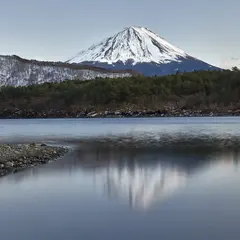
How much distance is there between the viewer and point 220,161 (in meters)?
23.3

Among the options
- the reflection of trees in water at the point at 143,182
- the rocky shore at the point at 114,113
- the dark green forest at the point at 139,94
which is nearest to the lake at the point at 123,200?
the reflection of trees in water at the point at 143,182

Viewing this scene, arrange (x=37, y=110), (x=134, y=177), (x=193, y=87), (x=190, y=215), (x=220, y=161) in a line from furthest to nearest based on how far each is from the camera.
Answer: (x=37, y=110) → (x=193, y=87) → (x=220, y=161) → (x=134, y=177) → (x=190, y=215)

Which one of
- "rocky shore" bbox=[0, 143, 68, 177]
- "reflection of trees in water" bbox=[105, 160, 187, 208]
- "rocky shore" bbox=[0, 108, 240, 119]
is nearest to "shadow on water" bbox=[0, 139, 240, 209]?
"reflection of trees in water" bbox=[105, 160, 187, 208]

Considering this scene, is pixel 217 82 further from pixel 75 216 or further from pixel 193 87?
pixel 75 216

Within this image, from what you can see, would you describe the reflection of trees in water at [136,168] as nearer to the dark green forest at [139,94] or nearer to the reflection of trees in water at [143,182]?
the reflection of trees in water at [143,182]

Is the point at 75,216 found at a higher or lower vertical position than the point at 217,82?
lower

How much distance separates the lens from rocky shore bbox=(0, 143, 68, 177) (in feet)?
68.4

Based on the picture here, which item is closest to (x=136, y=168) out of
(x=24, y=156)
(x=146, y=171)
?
(x=146, y=171)

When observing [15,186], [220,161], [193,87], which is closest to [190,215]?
[15,186]

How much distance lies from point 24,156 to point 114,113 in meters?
109

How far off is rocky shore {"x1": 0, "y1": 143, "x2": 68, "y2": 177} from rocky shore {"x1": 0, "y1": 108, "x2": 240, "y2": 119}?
9400cm

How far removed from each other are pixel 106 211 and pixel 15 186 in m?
4.81

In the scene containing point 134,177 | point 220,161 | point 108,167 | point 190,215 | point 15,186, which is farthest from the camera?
point 220,161

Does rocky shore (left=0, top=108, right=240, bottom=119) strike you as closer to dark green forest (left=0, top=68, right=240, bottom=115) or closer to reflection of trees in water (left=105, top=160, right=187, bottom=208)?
dark green forest (left=0, top=68, right=240, bottom=115)
